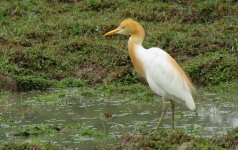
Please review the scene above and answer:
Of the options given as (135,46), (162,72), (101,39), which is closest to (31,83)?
(101,39)

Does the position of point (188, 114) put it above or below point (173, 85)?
below

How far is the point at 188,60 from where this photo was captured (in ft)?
44.2

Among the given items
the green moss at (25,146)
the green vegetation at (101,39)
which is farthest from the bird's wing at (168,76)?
the green vegetation at (101,39)

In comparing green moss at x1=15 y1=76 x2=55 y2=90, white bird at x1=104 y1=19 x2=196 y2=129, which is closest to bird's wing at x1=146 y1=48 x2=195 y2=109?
white bird at x1=104 y1=19 x2=196 y2=129

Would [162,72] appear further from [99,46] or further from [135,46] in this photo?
[99,46]

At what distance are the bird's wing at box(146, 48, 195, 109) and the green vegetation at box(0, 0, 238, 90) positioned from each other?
115 inches

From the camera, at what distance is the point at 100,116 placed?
10.1 metres

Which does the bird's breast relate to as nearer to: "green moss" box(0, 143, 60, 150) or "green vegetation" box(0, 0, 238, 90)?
"green moss" box(0, 143, 60, 150)

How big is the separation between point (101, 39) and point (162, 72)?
19.2ft

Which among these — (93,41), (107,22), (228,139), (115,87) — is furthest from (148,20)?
(228,139)

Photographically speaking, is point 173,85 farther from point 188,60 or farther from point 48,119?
point 188,60

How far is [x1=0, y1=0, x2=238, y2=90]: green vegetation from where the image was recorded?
12.6 meters

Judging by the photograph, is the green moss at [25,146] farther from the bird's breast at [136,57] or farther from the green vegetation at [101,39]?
the green vegetation at [101,39]

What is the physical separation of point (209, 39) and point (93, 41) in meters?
2.19
